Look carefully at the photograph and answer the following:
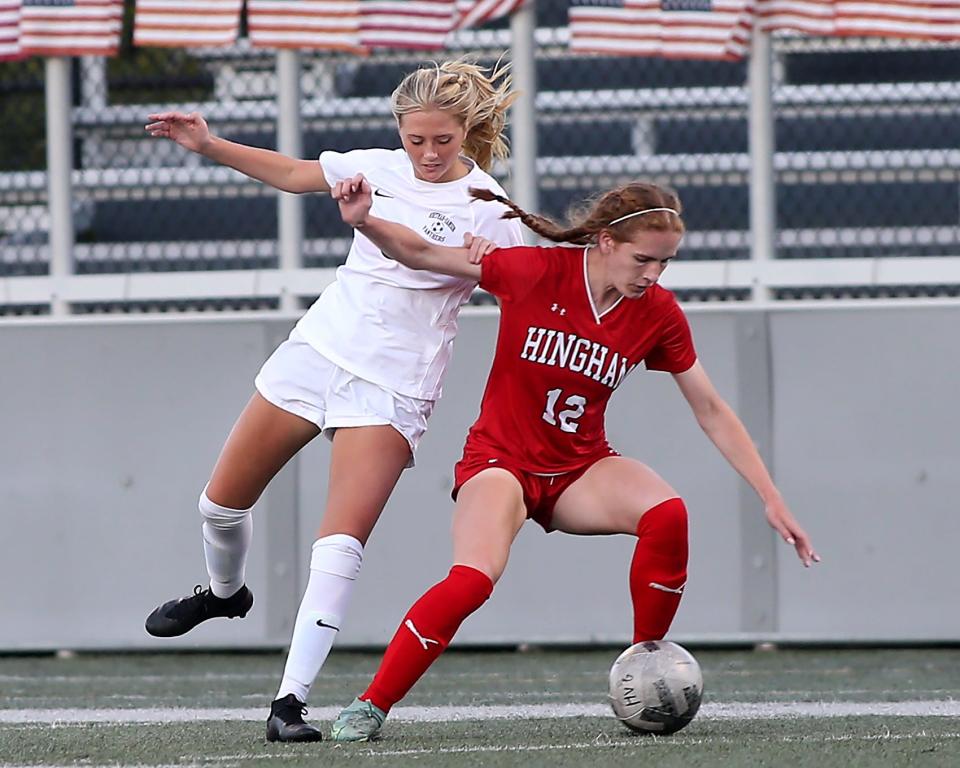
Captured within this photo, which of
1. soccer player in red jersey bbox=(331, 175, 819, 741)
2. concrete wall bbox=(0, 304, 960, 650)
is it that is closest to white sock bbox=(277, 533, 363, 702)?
soccer player in red jersey bbox=(331, 175, 819, 741)

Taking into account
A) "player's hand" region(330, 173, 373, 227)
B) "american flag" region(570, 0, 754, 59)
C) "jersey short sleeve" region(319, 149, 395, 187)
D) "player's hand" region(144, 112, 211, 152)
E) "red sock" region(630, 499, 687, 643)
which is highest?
"american flag" region(570, 0, 754, 59)

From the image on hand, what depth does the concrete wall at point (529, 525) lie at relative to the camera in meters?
7.71

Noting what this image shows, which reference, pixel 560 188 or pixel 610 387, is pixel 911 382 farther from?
pixel 610 387

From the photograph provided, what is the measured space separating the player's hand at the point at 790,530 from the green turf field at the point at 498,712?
0.45 meters

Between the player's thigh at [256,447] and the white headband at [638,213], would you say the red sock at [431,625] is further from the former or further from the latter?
the white headband at [638,213]

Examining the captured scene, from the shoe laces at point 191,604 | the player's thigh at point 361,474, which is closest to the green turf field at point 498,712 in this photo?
the shoe laces at point 191,604

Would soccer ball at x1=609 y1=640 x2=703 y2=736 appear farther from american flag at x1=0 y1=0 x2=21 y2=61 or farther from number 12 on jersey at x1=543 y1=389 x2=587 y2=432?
american flag at x1=0 y1=0 x2=21 y2=61

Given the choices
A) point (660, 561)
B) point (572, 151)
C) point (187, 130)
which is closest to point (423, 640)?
point (660, 561)

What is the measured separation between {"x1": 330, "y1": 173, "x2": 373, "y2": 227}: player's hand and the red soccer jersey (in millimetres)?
376

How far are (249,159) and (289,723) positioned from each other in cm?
144

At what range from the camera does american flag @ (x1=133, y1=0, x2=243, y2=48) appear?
8.27 metres

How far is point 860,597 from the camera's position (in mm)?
7699

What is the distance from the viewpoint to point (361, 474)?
4.70m

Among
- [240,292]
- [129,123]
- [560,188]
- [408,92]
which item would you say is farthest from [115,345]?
[408,92]
